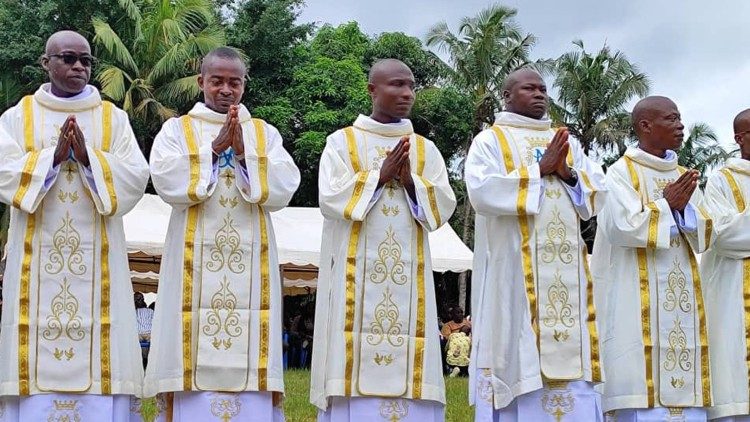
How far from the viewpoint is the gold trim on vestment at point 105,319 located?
7629 millimetres

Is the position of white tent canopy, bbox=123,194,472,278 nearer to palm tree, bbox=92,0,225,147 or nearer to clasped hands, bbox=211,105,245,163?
palm tree, bbox=92,0,225,147

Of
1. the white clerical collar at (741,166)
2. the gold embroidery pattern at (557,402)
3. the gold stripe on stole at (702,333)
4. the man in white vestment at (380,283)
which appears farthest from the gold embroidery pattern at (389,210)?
the white clerical collar at (741,166)

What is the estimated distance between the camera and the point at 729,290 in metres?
9.13

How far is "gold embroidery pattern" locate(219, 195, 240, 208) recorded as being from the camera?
7977 millimetres

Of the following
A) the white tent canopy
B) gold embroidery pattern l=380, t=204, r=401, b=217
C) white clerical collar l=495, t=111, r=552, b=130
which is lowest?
gold embroidery pattern l=380, t=204, r=401, b=217

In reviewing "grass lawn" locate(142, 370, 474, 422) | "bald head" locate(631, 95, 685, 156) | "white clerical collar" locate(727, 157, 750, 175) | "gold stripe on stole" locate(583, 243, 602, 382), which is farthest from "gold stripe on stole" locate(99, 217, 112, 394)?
"white clerical collar" locate(727, 157, 750, 175)

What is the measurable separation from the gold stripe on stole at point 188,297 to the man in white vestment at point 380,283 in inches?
37.9

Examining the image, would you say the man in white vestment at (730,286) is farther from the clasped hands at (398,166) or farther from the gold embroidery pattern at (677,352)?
the clasped hands at (398,166)

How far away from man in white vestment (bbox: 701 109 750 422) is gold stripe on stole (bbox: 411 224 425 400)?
8.23 ft

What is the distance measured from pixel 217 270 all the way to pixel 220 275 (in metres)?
0.04

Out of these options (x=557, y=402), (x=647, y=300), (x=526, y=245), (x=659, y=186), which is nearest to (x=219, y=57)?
(x=526, y=245)

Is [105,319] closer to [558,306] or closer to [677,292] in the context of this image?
[558,306]

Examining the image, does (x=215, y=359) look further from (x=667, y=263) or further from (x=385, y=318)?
(x=667, y=263)

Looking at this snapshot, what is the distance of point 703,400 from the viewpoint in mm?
8664
